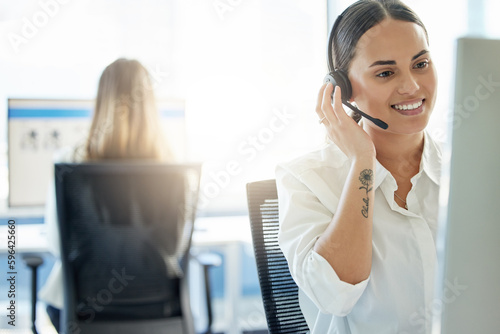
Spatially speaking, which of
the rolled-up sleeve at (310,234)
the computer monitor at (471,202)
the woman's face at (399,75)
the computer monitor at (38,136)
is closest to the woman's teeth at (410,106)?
the woman's face at (399,75)

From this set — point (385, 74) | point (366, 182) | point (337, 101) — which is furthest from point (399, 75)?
point (366, 182)

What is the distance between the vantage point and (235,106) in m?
2.95

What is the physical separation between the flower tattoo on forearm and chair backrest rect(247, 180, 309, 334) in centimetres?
21

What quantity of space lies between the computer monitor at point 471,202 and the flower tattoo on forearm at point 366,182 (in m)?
0.49

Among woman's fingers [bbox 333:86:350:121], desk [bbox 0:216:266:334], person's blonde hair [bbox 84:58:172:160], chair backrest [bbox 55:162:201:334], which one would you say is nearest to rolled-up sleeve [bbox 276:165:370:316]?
woman's fingers [bbox 333:86:350:121]

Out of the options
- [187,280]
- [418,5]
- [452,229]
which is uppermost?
[418,5]

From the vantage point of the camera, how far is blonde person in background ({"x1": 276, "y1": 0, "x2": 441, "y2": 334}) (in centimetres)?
89

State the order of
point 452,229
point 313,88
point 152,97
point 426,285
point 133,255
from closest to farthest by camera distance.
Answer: point 452,229 → point 426,285 → point 133,255 → point 152,97 → point 313,88

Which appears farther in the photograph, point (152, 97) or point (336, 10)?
point (336, 10)

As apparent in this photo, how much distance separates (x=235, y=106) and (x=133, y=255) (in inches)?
67.2

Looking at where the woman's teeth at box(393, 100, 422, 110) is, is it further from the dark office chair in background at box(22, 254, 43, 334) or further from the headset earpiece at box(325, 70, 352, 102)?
the dark office chair in background at box(22, 254, 43, 334)

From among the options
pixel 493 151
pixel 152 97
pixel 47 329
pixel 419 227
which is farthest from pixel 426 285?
pixel 47 329

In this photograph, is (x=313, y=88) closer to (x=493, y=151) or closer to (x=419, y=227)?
(x=419, y=227)

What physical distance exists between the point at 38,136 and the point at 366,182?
175 centimetres
